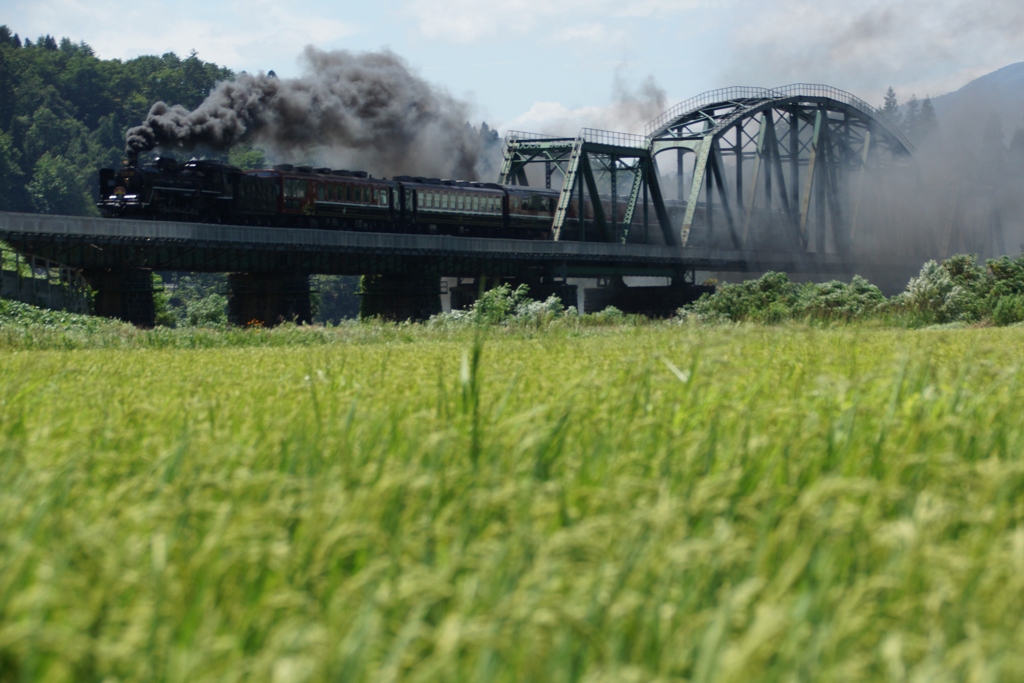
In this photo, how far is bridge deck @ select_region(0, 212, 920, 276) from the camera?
37.1 meters

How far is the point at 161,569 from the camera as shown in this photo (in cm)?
242

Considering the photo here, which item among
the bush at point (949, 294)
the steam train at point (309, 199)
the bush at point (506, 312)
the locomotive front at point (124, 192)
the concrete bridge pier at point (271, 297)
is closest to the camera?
the bush at point (506, 312)

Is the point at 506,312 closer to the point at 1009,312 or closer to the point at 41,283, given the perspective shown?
the point at 1009,312

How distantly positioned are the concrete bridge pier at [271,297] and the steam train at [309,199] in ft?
10.2

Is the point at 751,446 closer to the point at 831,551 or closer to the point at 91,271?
the point at 831,551

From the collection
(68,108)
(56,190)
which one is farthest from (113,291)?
(68,108)

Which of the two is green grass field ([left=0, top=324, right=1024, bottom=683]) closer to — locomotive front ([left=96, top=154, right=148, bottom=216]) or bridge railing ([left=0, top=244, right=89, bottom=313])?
bridge railing ([left=0, top=244, right=89, bottom=313])

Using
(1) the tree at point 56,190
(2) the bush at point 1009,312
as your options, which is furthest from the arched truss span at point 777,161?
(1) the tree at point 56,190

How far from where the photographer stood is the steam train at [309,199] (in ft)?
132

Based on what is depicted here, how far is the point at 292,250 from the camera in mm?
42750

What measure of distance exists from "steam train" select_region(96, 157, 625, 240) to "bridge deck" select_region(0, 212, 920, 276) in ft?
4.58

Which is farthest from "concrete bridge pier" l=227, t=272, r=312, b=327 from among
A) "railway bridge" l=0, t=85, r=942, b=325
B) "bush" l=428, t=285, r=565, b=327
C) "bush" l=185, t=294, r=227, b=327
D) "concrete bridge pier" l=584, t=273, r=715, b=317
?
"bush" l=185, t=294, r=227, b=327

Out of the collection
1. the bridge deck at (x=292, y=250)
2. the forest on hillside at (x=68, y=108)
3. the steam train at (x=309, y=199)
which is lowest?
the bridge deck at (x=292, y=250)

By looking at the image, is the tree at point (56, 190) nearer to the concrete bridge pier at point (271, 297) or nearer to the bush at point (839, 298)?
the concrete bridge pier at point (271, 297)
